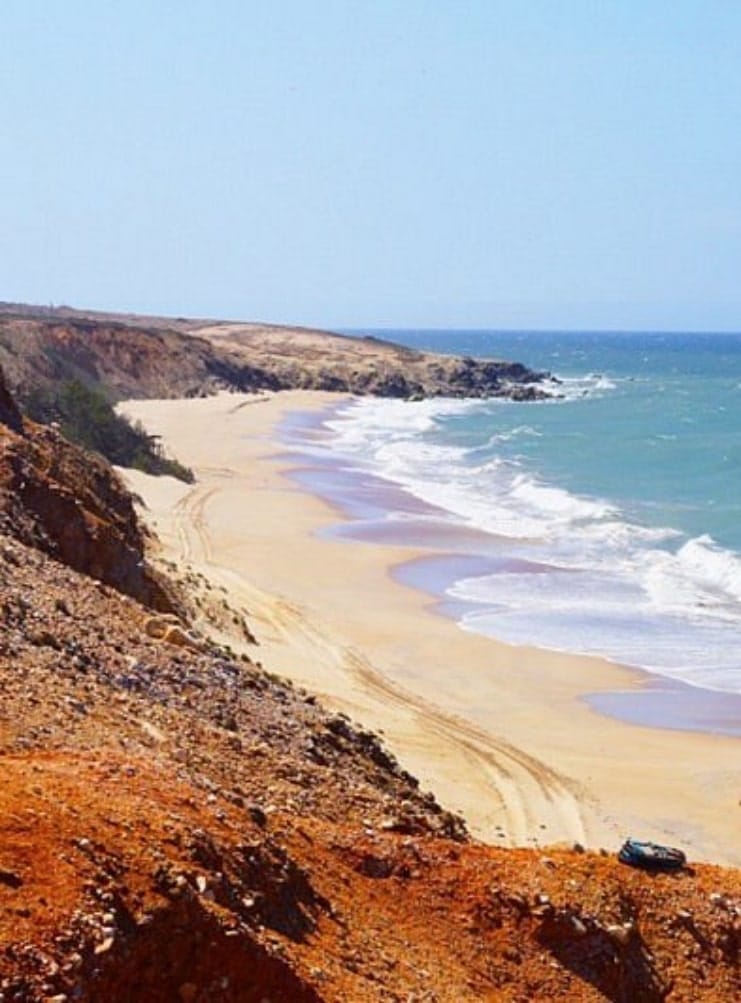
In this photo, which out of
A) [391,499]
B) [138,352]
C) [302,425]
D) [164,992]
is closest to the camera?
[164,992]

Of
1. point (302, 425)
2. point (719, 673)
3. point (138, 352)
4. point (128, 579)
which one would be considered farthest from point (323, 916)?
point (138, 352)

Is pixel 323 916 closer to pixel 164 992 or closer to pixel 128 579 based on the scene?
pixel 164 992

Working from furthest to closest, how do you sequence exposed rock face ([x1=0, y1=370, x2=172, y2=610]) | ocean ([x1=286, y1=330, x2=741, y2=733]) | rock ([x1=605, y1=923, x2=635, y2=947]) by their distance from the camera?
ocean ([x1=286, y1=330, x2=741, y2=733])
exposed rock face ([x1=0, y1=370, x2=172, y2=610])
rock ([x1=605, y1=923, x2=635, y2=947])

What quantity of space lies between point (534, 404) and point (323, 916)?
9181 centimetres

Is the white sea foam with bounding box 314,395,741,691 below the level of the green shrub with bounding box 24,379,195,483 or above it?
below

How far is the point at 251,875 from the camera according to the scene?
26.9ft

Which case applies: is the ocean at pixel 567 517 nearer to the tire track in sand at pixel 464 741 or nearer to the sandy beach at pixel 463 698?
the sandy beach at pixel 463 698

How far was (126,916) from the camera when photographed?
6891 millimetres

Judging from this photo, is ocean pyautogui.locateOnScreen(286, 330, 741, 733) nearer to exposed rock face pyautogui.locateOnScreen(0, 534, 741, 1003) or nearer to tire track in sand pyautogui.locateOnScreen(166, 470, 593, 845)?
tire track in sand pyautogui.locateOnScreen(166, 470, 593, 845)

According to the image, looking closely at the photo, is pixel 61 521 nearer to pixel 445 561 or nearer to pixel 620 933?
pixel 620 933

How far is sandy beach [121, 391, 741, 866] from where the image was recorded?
651 inches

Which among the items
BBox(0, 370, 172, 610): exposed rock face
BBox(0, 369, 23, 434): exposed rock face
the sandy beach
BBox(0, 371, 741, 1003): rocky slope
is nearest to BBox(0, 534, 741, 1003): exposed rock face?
BBox(0, 371, 741, 1003): rocky slope

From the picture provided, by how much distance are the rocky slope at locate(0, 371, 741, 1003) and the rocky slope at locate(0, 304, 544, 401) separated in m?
49.9

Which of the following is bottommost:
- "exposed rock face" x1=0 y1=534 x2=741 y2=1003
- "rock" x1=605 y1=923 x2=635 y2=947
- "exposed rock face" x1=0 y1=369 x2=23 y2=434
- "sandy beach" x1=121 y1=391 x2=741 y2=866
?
"sandy beach" x1=121 y1=391 x2=741 y2=866
